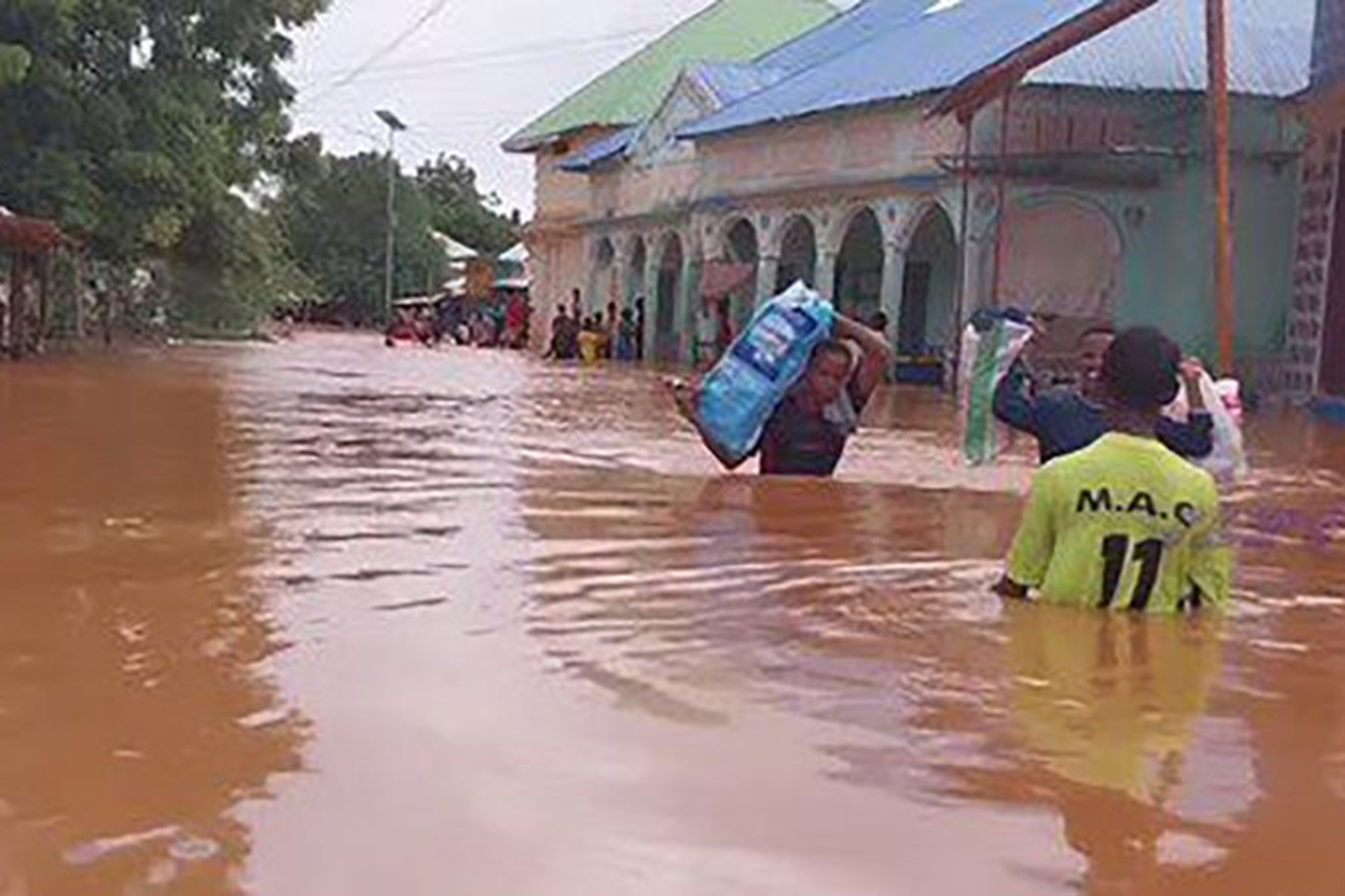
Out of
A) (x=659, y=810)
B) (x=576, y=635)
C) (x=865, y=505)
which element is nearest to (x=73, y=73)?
(x=865, y=505)

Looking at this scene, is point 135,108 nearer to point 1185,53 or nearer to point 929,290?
point 929,290

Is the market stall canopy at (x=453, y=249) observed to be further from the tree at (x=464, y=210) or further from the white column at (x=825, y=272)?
the white column at (x=825, y=272)

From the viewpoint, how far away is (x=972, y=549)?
9.18 m

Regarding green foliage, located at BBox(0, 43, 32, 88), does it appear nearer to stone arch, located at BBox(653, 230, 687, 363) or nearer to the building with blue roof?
the building with blue roof

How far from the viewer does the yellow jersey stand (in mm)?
6043

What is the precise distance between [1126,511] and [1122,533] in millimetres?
109

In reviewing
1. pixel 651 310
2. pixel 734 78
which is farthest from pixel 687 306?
pixel 734 78

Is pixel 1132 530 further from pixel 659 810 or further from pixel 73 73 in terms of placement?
pixel 73 73

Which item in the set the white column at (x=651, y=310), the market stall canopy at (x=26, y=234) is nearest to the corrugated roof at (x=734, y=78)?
the white column at (x=651, y=310)

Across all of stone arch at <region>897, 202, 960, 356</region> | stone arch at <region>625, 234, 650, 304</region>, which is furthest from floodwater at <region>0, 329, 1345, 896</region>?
stone arch at <region>625, 234, 650, 304</region>

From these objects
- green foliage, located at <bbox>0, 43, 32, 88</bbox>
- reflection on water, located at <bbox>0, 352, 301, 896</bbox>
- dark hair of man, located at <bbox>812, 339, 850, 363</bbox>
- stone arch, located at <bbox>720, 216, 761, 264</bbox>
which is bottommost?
reflection on water, located at <bbox>0, 352, 301, 896</bbox>

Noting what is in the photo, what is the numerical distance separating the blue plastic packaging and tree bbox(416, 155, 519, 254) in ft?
283

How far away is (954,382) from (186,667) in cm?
2337

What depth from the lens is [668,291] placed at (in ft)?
157
